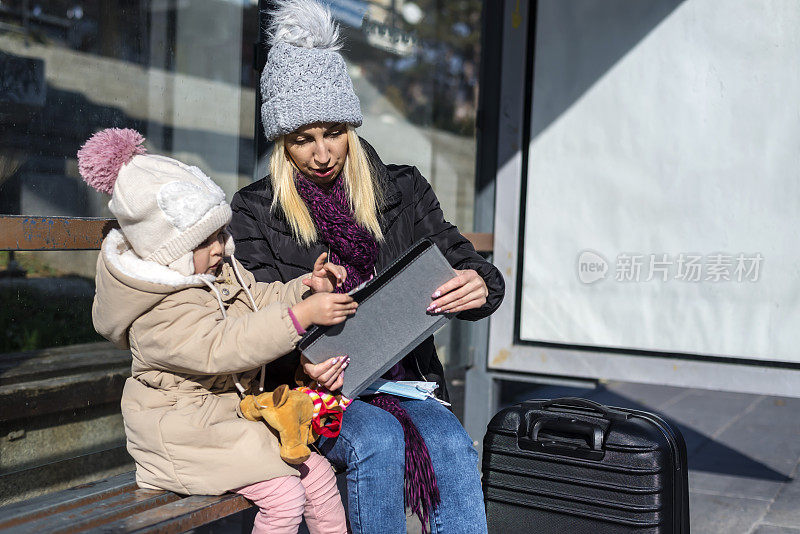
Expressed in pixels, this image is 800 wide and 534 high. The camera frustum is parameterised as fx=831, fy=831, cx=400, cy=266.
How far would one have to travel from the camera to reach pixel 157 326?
6.49 feet

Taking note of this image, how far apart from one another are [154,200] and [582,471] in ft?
4.93

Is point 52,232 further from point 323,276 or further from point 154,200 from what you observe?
point 323,276

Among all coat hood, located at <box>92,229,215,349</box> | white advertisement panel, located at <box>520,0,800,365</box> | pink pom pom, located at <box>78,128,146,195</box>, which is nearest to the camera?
coat hood, located at <box>92,229,215,349</box>

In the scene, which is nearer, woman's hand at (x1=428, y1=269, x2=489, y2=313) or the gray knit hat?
woman's hand at (x1=428, y1=269, x2=489, y2=313)

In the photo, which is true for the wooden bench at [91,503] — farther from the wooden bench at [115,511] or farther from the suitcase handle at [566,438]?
the suitcase handle at [566,438]

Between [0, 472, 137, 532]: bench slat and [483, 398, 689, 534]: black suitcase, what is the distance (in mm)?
1155

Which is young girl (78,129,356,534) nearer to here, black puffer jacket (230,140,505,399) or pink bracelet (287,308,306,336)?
pink bracelet (287,308,306,336)

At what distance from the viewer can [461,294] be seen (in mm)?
2324

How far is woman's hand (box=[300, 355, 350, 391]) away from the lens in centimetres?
216

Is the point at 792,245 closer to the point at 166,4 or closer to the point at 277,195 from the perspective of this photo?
the point at 277,195

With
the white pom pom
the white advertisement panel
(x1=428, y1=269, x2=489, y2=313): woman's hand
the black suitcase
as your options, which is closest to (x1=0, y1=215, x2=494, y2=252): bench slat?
the white pom pom

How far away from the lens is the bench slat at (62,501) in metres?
1.93

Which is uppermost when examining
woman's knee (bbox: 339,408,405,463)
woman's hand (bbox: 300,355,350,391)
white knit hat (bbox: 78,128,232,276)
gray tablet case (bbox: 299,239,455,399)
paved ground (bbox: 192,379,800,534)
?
white knit hat (bbox: 78,128,232,276)

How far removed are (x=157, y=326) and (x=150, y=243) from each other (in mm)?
201
